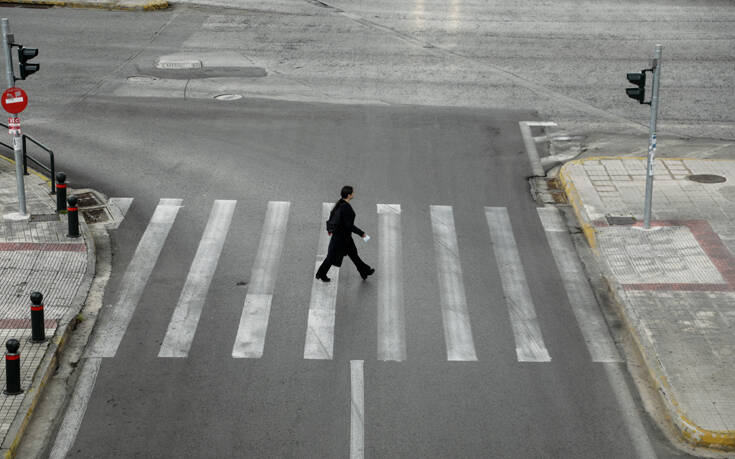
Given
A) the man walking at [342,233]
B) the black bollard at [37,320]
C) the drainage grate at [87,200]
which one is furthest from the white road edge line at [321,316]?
the drainage grate at [87,200]

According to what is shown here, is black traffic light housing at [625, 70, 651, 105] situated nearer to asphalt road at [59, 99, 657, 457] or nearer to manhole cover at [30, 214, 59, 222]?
asphalt road at [59, 99, 657, 457]

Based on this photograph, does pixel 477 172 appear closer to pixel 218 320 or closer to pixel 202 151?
pixel 202 151

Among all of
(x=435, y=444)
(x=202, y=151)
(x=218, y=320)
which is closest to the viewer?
(x=435, y=444)

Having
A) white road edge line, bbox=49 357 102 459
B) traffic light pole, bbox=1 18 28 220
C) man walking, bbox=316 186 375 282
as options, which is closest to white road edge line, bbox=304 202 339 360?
man walking, bbox=316 186 375 282

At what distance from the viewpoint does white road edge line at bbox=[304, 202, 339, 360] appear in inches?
577

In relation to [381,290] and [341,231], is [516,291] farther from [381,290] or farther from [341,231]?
[341,231]

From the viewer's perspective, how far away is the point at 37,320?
14211 mm

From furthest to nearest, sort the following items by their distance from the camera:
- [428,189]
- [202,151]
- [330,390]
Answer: [202,151], [428,189], [330,390]

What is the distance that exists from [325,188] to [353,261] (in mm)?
3691

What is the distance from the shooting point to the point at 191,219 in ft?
61.3

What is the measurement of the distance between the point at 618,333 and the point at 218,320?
5.92 meters

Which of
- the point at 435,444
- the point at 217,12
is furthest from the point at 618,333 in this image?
the point at 217,12

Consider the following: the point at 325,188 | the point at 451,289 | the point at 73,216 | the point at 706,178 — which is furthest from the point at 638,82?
the point at 73,216

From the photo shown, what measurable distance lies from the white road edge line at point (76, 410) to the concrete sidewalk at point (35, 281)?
0.43m
